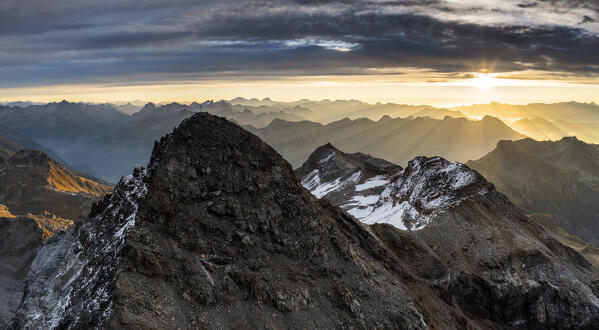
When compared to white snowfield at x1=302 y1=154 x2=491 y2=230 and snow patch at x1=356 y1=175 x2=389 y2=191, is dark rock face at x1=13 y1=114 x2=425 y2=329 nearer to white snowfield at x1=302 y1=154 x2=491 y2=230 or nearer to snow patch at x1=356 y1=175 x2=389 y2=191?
white snowfield at x1=302 y1=154 x2=491 y2=230

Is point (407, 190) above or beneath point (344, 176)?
above

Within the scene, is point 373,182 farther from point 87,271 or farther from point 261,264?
point 87,271

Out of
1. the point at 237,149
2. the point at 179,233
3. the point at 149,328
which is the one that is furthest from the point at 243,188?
the point at 149,328

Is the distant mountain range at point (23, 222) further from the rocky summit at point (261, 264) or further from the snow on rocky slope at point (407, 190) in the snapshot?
the snow on rocky slope at point (407, 190)

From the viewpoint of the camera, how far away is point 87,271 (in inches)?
1708

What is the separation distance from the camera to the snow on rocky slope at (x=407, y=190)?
257ft


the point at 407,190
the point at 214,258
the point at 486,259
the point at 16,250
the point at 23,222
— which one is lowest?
the point at 16,250

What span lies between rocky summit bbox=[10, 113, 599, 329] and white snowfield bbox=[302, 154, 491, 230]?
18.1 ft

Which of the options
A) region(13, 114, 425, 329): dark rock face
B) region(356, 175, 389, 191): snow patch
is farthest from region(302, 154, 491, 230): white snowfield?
region(13, 114, 425, 329): dark rock face

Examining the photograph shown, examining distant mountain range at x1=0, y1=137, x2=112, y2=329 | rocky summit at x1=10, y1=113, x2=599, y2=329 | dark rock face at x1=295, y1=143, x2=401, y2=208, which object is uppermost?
rocky summit at x1=10, y1=113, x2=599, y2=329

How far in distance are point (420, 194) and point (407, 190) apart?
20.1 feet

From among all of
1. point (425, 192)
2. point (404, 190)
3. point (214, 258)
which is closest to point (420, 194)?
point (425, 192)

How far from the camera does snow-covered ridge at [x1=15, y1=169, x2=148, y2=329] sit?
38.6 meters

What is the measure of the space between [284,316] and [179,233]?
1518cm
